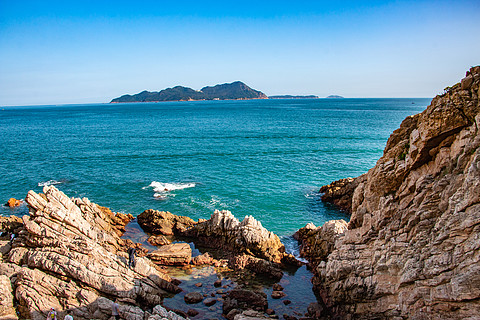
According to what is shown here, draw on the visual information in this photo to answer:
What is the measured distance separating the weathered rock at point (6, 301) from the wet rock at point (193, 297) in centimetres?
1161

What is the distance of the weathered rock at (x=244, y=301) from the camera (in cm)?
2372

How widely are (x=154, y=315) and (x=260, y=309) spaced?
8390 mm

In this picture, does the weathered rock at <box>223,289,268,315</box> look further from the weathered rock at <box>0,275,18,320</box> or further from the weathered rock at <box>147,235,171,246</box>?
the weathered rock at <box>0,275,18,320</box>

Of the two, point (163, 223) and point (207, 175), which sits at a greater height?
point (207, 175)

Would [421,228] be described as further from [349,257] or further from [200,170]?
[200,170]

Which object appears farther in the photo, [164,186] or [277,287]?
[164,186]

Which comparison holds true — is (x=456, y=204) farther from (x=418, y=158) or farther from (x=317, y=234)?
(x=317, y=234)

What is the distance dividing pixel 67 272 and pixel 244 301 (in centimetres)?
1361

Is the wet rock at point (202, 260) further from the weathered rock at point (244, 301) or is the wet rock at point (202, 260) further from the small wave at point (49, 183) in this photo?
the small wave at point (49, 183)

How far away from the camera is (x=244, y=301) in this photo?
24.5m

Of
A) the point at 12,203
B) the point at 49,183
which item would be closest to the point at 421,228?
the point at 12,203

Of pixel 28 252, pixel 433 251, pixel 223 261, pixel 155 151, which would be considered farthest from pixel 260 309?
pixel 155 151

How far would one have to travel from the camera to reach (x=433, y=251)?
15984 millimetres

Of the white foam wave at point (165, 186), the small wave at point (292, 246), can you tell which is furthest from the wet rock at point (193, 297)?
the white foam wave at point (165, 186)
